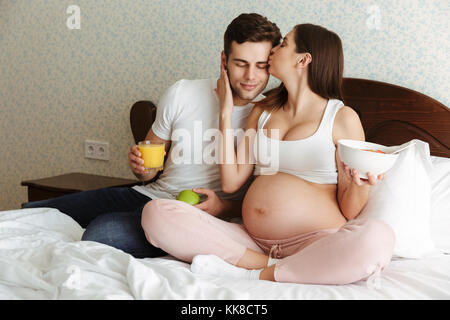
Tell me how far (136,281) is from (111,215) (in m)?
0.52

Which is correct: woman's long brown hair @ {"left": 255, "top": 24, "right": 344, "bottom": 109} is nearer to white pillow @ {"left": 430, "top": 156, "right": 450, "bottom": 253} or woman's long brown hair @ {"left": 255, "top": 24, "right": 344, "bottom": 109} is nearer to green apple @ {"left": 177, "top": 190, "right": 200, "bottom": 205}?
white pillow @ {"left": 430, "top": 156, "right": 450, "bottom": 253}

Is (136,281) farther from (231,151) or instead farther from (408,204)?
(408,204)

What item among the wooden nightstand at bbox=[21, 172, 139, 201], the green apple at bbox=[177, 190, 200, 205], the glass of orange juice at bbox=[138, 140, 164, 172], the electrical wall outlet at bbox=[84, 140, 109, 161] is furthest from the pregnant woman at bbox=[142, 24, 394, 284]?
the electrical wall outlet at bbox=[84, 140, 109, 161]

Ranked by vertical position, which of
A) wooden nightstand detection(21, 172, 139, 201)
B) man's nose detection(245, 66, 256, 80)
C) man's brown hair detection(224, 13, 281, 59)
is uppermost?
man's brown hair detection(224, 13, 281, 59)

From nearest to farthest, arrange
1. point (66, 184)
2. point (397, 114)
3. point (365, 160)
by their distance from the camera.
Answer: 1. point (365, 160)
2. point (397, 114)
3. point (66, 184)

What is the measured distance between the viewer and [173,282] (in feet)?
3.57

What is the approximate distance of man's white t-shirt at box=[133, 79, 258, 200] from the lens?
1805mm

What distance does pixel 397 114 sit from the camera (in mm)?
1823

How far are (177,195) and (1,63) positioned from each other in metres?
1.76

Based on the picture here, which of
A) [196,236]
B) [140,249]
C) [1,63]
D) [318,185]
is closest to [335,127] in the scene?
[318,185]

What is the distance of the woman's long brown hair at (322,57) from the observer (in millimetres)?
1506

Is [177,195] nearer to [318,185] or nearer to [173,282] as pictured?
[318,185]

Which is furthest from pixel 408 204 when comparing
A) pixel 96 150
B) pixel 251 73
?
pixel 96 150

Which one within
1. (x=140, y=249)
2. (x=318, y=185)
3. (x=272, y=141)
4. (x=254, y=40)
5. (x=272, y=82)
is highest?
(x=254, y=40)
